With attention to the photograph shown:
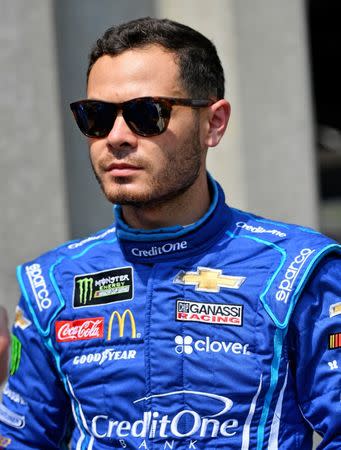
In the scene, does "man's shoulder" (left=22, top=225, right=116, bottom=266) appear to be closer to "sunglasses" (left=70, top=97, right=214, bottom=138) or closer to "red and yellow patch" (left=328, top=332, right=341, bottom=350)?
"sunglasses" (left=70, top=97, right=214, bottom=138)

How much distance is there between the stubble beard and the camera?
2.44 metres

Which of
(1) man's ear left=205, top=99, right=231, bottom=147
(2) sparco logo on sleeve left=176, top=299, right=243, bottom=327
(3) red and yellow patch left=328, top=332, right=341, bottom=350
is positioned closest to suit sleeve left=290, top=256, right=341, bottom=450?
(3) red and yellow patch left=328, top=332, right=341, bottom=350

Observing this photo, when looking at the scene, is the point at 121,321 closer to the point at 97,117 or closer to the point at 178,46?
the point at 97,117

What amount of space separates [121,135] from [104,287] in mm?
389

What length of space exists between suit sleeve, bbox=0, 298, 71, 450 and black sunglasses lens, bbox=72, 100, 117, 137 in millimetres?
497

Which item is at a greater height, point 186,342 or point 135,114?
point 135,114

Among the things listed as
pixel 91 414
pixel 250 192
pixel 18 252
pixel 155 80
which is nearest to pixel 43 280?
pixel 91 414

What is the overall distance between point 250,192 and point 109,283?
291cm

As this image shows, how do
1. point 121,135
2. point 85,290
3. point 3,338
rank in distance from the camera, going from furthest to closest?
point 85,290
point 121,135
point 3,338

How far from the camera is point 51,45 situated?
5043mm

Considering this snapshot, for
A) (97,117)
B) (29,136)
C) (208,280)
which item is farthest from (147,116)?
(29,136)

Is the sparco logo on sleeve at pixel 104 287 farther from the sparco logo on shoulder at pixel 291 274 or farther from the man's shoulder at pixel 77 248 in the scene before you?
the sparco logo on shoulder at pixel 291 274

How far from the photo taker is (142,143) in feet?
8.03

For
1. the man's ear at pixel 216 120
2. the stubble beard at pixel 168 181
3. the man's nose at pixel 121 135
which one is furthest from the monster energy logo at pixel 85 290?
A: the man's ear at pixel 216 120
